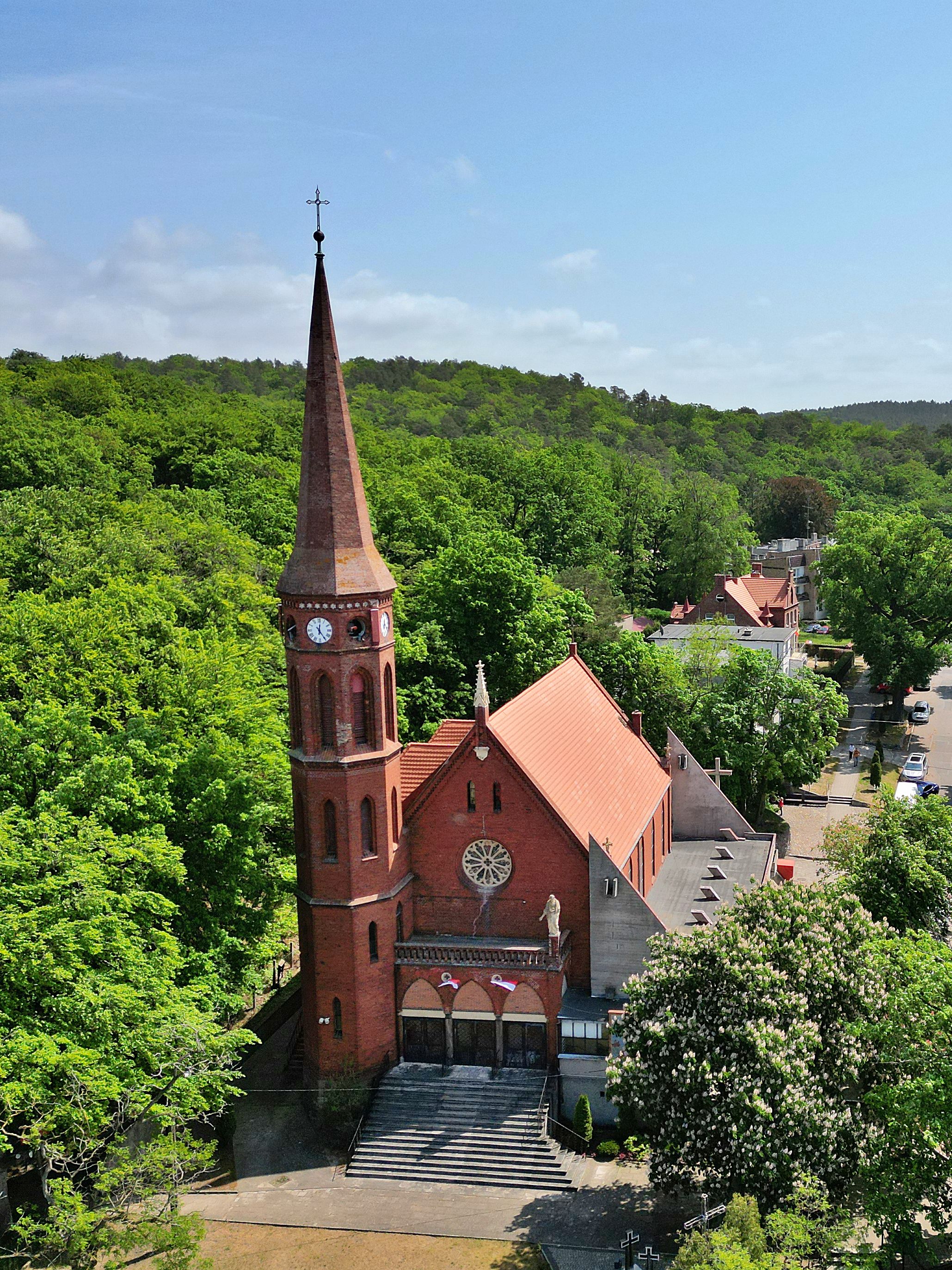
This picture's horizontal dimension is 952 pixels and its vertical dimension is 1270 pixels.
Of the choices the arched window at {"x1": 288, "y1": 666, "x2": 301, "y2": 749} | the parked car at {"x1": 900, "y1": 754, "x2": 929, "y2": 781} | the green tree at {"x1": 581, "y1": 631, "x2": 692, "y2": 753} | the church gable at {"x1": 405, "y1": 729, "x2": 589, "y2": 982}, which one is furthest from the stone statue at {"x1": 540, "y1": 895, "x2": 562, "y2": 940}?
the parked car at {"x1": 900, "y1": 754, "x2": 929, "y2": 781}

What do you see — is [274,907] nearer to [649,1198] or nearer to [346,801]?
[346,801]

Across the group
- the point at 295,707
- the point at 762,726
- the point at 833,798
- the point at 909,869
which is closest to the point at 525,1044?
the point at 295,707

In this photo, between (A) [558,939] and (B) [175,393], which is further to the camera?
(B) [175,393]

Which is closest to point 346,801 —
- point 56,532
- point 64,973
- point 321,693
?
point 321,693

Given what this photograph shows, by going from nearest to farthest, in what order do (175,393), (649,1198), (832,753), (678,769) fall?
(649,1198) → (678,769) → (832,753) → (175,393)

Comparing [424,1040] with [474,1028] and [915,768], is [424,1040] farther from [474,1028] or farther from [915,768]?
[915,768]

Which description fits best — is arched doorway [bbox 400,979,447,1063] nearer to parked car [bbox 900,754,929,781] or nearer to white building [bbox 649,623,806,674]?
parked car [bbox 900,754,929,781]
